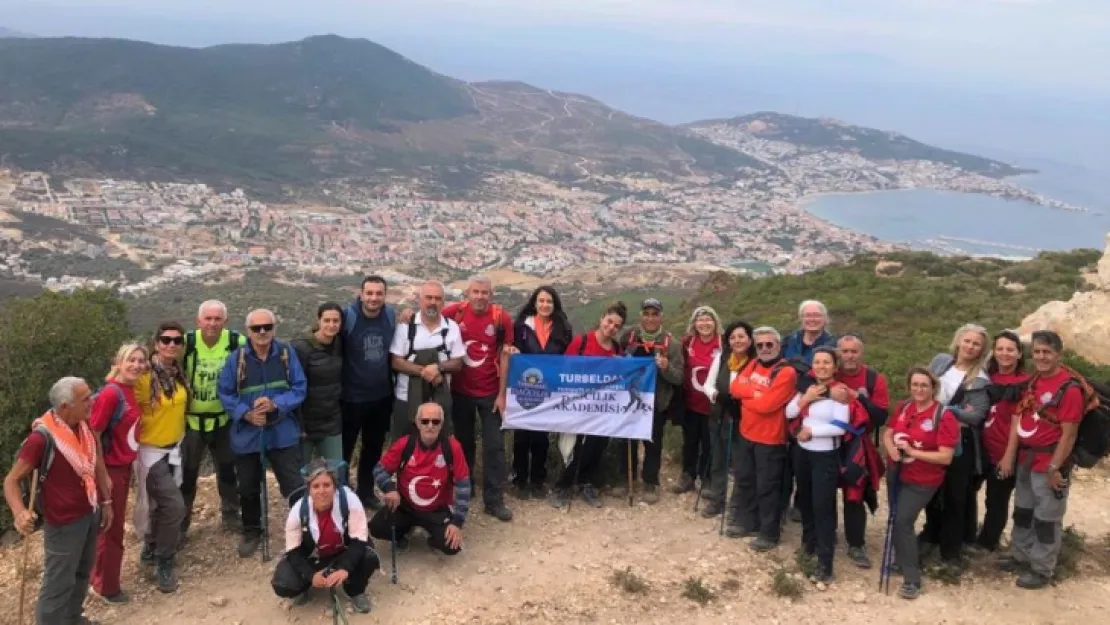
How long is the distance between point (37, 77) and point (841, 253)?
140268mm

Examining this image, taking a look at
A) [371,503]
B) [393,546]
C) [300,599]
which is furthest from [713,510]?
[300,599]

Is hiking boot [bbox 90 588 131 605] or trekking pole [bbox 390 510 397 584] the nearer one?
hiking boot [bbox 90 588 131 605]

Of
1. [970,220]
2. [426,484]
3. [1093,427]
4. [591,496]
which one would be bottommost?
[970,220]

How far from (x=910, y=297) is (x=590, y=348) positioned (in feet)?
44.2

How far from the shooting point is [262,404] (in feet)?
18.8

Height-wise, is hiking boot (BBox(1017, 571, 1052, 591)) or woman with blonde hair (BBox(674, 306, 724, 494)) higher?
woman with blonde hair (BBox(674, 306, 724, 494))

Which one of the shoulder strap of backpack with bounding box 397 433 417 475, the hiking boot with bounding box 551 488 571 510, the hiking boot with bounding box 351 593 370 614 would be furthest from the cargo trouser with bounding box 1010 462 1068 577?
the hiking boot with bounding box 351 593 370 614

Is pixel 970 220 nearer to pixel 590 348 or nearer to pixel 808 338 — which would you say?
pixel 808 338

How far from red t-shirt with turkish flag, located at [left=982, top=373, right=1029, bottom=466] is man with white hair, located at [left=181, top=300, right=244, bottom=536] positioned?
611 cm

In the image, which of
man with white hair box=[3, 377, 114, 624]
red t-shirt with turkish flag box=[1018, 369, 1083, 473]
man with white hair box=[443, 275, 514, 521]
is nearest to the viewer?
man with white hair box=[3, 377, 114, 624]

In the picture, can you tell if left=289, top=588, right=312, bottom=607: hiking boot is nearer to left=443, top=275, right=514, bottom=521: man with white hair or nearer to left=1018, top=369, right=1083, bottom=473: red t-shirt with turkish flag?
left=443, top=275, right=514, bottom=521: man with white hair

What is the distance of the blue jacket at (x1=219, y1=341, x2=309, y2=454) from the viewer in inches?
226

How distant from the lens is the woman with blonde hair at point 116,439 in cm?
512

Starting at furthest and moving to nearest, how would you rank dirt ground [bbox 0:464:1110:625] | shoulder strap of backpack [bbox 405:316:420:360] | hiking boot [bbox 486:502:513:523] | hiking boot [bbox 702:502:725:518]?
hiking boot [bbox 702:502:725:518] → hiking boot [bbox 486:502:513:523] → shoulder strap of backpack [bbox 405:316:420:360] → dirt ground [bbox 0:464:1110:625]
